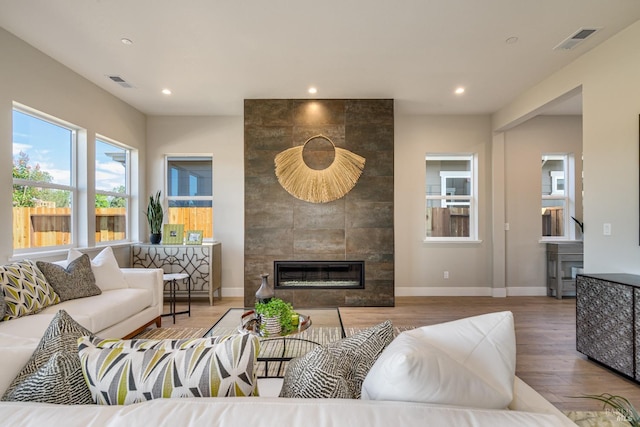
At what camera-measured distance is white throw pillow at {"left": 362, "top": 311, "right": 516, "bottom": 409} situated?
75cm

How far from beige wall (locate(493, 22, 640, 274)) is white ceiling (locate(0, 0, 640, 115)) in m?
0.19

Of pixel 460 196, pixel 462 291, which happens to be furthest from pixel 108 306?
pixel 460 196

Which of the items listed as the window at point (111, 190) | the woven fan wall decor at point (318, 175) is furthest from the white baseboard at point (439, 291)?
the window at point (111, 190)

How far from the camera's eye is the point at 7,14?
8.25 ft

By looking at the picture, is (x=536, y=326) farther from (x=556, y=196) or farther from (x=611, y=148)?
(x=556, y=196)

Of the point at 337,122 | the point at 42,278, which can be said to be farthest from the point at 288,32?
the point at 42,278

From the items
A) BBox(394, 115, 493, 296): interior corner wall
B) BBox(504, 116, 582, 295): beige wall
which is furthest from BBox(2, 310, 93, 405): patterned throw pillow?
BBox(504, 116, 582, 295): beige wall

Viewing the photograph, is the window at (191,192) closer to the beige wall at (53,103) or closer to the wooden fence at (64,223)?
the wooden fence at (64,223)

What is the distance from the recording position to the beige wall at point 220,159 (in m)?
4.96

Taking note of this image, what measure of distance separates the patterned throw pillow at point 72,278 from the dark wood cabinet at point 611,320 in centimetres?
425

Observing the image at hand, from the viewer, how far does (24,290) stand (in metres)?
2.34

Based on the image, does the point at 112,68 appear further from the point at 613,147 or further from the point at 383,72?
the point at 613,147

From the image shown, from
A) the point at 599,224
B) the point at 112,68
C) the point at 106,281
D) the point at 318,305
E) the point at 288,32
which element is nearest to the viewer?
the point at 288,32

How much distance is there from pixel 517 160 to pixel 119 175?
585 centimetres
